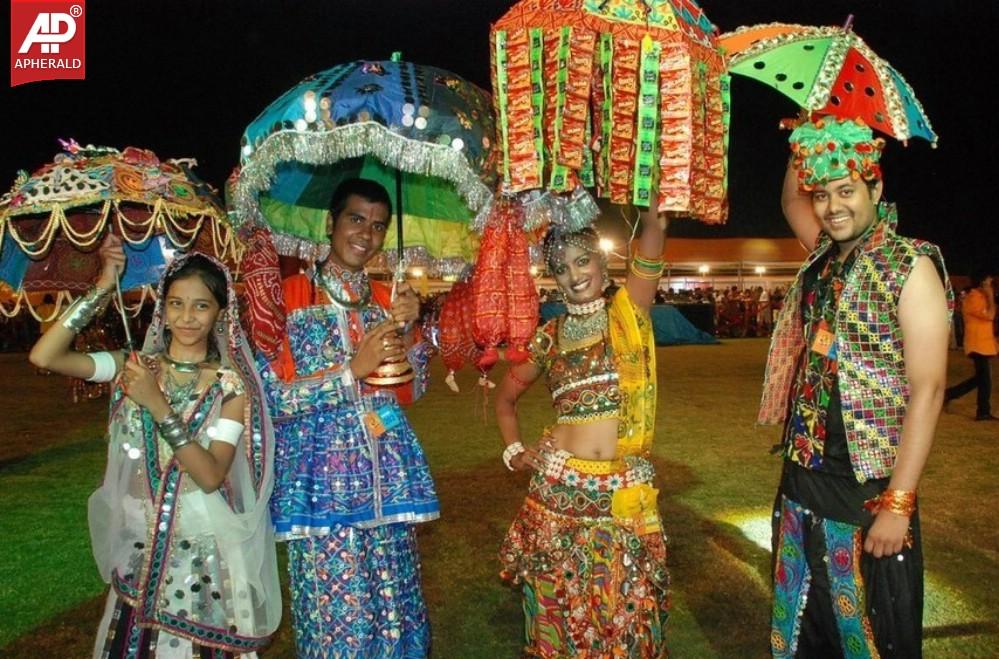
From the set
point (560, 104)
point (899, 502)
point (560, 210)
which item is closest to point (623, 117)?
point (560, 104)

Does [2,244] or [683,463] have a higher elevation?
[2,244]

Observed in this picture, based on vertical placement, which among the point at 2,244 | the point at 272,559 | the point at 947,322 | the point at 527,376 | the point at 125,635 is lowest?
the point at 125,635

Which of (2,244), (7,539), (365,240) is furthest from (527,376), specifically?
(7,539)

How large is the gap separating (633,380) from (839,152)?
114 cm

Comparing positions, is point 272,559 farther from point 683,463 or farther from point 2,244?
point 683,463

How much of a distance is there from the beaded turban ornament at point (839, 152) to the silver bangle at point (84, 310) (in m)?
2.61

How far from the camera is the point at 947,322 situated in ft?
7.57

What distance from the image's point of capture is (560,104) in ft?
7.78

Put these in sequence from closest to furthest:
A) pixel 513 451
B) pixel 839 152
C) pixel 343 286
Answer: pixel 839 152 → pixel 343 286 → pixel 513 451

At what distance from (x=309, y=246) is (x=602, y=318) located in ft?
5.14

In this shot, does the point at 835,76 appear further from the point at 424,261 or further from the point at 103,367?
the point at 103,367

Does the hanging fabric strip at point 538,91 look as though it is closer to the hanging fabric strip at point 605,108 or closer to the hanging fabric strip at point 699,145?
the hanging fabric strip at point 605,108

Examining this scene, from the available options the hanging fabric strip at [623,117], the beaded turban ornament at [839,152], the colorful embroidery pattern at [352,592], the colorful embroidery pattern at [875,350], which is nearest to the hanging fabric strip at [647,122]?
the hanging fabric strip at [623,117]

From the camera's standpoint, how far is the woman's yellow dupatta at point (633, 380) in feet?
9.73
